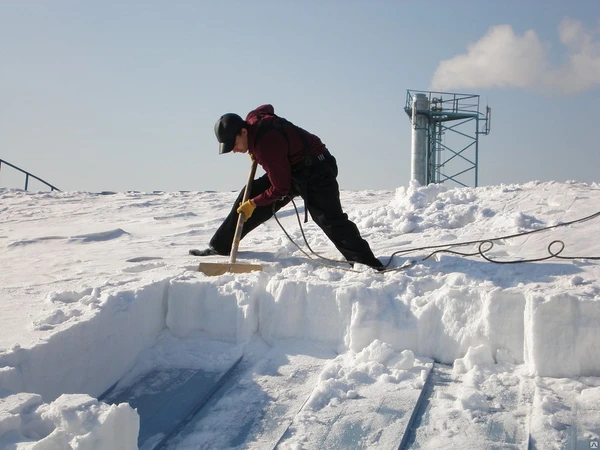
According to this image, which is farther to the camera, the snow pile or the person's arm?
the person's arm

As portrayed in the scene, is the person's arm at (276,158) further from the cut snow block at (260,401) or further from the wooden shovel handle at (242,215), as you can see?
the cut snow block at (260,401)

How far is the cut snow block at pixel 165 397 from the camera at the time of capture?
2.83 meters

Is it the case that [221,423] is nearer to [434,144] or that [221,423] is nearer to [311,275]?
[311,275]

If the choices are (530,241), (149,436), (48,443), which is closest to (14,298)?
(149,436)

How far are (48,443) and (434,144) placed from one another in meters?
16.1

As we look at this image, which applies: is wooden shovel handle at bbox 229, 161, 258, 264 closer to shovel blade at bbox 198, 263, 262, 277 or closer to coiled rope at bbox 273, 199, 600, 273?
shovel blade at bbox 198, 263, 262, 277

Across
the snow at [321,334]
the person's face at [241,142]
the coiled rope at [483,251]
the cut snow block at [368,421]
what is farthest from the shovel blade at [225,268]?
the cut snow block at [368,421]

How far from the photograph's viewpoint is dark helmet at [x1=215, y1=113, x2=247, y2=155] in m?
4.24

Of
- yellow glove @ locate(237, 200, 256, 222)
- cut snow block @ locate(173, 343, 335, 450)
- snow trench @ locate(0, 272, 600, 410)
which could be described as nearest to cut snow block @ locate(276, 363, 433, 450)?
cut snow block @ locate(173, 343, 335, 450)

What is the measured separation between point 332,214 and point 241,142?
859 millimetres

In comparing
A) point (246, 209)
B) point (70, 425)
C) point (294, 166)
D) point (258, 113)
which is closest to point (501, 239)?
point (294, 166)

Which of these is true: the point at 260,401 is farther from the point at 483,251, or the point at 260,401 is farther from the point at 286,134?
the point at 483,251

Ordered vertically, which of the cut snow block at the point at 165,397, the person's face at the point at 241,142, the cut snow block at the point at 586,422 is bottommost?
the cut snow block at the point at 165,397

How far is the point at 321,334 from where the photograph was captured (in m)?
3.68
